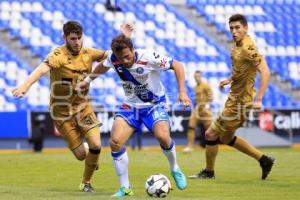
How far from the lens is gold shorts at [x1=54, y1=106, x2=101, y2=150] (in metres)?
12.6

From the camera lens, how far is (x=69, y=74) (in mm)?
12445

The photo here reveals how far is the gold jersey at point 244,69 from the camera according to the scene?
1393 cm

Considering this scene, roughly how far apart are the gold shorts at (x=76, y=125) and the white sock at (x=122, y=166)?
4.19 feet

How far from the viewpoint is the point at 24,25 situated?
31766 millimetres

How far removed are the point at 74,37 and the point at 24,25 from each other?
2011 cm

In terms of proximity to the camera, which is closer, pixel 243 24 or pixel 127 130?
pixel 127 130

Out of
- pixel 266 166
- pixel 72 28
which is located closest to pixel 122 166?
pixel 72 28

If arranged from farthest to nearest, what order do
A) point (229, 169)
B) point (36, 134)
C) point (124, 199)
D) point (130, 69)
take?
point (36, 134), point (229, 169), point (130, 69), point (124, 199)

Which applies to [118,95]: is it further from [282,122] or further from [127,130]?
[127,130]

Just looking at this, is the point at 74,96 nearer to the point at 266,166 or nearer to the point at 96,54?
the point at 96,54

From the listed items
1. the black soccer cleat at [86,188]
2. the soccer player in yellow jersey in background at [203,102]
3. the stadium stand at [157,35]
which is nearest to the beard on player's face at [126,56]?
the black soccer cleat at [86,188]

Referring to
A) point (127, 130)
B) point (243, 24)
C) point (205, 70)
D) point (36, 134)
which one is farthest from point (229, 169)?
point (205, 70)

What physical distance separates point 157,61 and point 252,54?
2895 mm

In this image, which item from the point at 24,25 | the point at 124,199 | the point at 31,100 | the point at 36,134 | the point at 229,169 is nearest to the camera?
the point at 124,199
